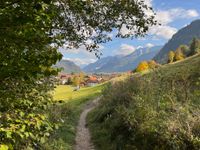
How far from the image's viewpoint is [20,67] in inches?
231

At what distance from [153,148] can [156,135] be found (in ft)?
1.70

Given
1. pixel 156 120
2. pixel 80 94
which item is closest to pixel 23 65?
pixel 156 120

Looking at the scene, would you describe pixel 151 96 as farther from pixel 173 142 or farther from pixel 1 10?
pixel 1 10

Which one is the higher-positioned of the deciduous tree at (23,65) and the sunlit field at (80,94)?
the deciduous tree at (23,65)

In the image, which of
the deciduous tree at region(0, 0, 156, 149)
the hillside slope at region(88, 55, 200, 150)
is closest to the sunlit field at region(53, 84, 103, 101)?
the hillside slope at region(88, 55, 200, 150)

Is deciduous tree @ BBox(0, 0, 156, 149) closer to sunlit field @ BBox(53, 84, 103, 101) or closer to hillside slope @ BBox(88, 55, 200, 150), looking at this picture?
hillside slope @ BBox(88, 55, 200, 150)

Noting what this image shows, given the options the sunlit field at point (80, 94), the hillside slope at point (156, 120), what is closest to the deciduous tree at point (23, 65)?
the hillside slope at point (156, 120)

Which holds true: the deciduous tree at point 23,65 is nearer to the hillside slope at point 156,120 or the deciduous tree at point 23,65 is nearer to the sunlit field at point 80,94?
the hillside slope at point 156,120

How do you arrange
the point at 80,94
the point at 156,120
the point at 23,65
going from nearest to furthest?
1. the point at 23,65
2. the point at 156,120
3. the point at 80,94

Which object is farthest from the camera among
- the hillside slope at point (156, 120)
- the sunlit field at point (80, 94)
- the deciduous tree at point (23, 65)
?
the sunlit field at point (80, 94)

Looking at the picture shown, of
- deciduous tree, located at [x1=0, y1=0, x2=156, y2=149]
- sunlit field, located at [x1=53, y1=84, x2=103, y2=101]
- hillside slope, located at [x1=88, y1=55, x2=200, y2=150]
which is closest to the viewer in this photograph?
deciduous tree, located at [x1=0, y1=0, x2=156, y2=149]

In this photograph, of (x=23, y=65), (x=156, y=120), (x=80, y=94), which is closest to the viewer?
(x=23, y=65)

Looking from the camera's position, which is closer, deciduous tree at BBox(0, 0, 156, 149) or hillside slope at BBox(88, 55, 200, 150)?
deciduous tree at BBox(0, 0, 156, 149)

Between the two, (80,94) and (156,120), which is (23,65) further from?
(80,94)
